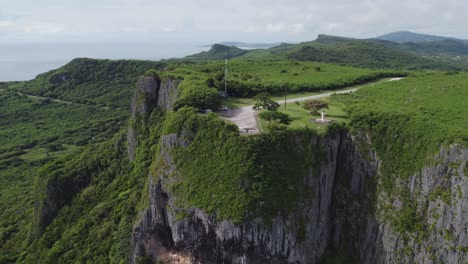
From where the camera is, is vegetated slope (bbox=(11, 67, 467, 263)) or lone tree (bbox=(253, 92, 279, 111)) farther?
lone tree (bbox=(253, 92, 279, 111))

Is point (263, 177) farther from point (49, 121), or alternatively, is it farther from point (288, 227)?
point (49, 121)

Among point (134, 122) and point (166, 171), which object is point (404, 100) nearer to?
point (166, 171)

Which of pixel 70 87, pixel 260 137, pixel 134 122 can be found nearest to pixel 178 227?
pixel 260 137

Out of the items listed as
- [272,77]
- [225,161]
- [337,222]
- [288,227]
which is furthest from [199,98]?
[272,77]

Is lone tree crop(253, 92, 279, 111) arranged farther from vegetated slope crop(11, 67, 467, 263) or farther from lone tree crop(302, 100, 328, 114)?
vegetated slope crop(11, 67, 467, 263)

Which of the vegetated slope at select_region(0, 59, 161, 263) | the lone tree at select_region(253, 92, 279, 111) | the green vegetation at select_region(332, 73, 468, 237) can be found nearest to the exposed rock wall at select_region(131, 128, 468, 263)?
the green vegetation at select_region(332, 73, 468, 237)

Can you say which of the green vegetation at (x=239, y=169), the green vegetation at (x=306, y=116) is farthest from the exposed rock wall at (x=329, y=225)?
the green vegetation at (x=306, y=116)
